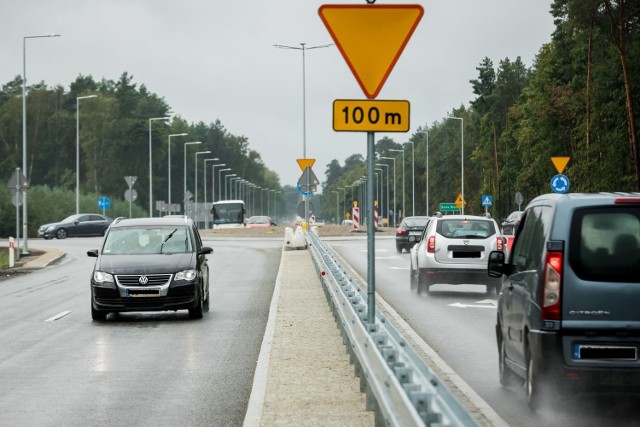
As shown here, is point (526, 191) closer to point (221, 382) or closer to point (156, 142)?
point (156, 142)

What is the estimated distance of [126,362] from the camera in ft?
44.6

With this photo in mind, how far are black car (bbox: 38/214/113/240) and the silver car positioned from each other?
49.7 m

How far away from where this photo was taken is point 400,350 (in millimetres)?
8234

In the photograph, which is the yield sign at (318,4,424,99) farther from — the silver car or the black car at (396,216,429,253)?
the black car at (396,216,429,253)

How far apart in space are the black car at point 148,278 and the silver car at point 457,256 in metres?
5.36

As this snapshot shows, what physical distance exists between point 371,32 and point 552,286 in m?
2.54

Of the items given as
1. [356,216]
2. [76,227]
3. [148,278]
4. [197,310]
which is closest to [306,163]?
[197,310]

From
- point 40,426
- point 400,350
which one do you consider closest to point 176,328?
point 40,426

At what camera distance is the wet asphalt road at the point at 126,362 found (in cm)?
998

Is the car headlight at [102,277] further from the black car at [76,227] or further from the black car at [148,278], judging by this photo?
the black car at [76,227]

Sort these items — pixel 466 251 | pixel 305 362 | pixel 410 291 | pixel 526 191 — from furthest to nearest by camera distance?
pixel 526 191
pixel 410 291
pixel 466 251
pixel 305 362

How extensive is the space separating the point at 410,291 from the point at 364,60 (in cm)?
1566

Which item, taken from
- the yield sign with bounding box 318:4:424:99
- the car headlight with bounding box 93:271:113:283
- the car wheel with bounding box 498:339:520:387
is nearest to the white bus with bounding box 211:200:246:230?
the car headlight with bounding box 93:271:113:283

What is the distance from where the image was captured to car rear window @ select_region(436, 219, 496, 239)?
24031mm
